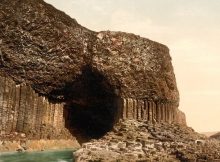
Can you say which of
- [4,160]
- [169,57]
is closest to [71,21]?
[169,57]

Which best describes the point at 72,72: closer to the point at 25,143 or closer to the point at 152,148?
the point at 25,143

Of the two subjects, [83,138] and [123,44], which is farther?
[83,138]

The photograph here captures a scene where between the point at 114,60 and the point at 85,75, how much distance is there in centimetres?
269

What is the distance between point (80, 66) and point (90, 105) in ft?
10.2

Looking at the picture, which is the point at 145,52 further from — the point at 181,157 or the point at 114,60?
the point at 181,157

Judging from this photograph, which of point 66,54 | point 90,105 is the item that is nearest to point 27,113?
point 66,54

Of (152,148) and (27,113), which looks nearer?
(152,148)

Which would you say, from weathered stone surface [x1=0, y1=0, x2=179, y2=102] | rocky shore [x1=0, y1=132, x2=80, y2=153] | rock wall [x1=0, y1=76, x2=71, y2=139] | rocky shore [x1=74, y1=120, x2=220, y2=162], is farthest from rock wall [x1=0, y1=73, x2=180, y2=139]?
rocky shore [x1=74, y1=120, x2=220, y2=162]

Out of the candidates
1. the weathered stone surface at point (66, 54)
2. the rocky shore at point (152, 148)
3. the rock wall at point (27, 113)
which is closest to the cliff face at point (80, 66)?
the weathered stone surface at point (66, 54)

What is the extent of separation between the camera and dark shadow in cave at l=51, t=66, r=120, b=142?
32.7 m

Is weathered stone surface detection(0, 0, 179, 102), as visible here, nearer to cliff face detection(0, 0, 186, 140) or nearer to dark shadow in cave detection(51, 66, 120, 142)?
cliff face detection(0, 0, 186, 140)

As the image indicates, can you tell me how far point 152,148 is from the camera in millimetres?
20203

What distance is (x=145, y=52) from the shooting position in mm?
33000

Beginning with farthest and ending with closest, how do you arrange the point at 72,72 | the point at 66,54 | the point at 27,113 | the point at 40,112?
the point at 72,72 < the point at 66,54 < the point at 40,112 < the point at 27,113
